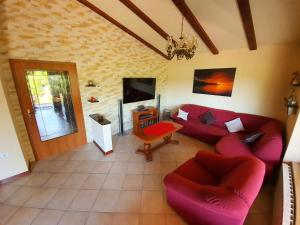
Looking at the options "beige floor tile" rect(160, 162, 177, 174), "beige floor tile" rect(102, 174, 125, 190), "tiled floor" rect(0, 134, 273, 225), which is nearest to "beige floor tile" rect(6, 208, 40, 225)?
"tiled floor" rect(0, 134, 273, 225)

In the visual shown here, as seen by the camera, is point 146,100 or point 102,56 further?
point 146,100

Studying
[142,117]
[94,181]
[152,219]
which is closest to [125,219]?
[152,219]

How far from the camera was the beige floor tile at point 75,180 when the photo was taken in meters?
2.18

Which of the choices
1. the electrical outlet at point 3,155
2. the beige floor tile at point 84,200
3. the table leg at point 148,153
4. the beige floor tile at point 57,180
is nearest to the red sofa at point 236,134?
the table leg at point 148,153

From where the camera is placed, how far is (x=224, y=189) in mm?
1188

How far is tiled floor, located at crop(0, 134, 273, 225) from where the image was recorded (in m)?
1.70

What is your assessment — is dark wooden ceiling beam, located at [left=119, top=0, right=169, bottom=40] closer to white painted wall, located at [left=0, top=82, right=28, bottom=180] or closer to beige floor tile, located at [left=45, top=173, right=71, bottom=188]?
white painted wall, located at [left=0, top=82, right=28, bottom=180]

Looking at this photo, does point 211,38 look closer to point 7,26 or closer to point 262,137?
point 262,137

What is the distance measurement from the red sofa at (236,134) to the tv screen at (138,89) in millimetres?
1137

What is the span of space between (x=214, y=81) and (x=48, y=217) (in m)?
4.27

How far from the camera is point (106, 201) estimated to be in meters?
1.92

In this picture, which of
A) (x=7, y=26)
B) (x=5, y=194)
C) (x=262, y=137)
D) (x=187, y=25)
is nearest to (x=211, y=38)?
(x=187, y=25)

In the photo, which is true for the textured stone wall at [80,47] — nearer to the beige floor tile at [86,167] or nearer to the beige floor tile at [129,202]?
the beige floor tile at [86,167]

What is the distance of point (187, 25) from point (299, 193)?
10.0ft
